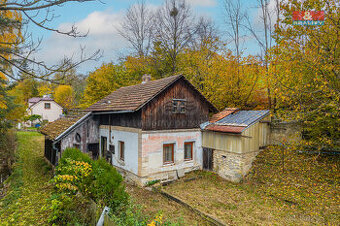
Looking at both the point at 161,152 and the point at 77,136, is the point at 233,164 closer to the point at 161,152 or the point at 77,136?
the point at 161,152

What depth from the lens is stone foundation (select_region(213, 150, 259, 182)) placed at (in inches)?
444

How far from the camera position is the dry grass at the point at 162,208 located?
767 centimetres

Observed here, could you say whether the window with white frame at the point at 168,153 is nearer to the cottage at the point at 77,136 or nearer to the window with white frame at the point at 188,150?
the window with white frame at the point at 188,150

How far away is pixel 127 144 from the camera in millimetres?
11969

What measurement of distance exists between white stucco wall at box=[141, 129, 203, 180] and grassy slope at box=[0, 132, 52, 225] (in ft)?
16.0

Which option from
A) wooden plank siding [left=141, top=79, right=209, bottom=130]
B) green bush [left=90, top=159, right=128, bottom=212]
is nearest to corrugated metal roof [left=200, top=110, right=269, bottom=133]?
wooden plank siding [left=141, top=79, right=209, bottom=130]

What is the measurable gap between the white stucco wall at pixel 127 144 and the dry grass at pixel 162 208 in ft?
4.51

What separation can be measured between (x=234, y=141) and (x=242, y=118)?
177 centimetres

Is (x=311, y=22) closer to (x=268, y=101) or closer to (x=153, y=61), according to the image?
(x=268, y=101)

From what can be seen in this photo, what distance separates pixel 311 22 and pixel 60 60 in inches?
465

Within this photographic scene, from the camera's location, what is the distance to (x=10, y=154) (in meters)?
15.6

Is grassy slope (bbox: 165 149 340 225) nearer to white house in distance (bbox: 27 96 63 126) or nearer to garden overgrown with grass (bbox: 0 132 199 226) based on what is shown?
garden overgrown with grass (bbox: 0 132 199 226)

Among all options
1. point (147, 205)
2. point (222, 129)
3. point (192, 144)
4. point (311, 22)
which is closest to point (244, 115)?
point (222, 129)

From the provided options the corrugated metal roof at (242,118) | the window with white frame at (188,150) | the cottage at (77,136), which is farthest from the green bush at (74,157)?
the corrugated metal roof at (242,118)
